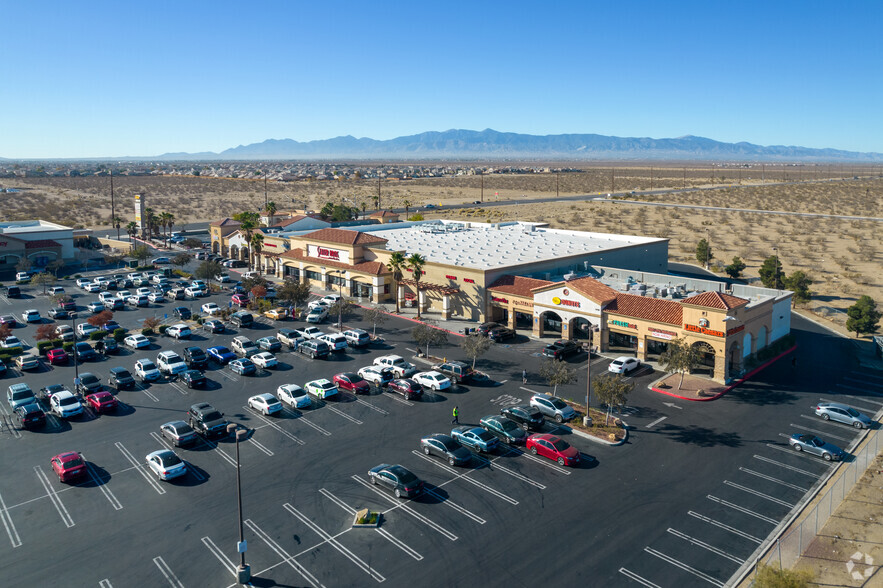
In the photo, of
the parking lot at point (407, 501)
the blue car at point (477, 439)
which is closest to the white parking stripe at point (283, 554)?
the parking lot at point (407, 501)

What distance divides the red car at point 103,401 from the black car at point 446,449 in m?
20.1

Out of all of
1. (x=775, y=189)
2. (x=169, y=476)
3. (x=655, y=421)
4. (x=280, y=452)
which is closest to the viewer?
(x=169, y=476)

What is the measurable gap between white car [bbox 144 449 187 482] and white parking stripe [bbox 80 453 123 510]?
2.18 m

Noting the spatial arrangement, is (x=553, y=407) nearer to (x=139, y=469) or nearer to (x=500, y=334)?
(x=500, y=334)

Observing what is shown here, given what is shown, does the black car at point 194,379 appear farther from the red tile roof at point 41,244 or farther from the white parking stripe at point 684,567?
the red tile roof at point 41,244

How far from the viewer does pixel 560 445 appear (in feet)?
110

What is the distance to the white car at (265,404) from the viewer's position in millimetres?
39469

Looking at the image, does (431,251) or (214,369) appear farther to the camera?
(431,251)

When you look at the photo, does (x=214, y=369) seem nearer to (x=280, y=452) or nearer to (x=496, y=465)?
(x=280, y=452)

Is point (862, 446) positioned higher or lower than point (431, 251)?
lower

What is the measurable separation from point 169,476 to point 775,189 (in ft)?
678

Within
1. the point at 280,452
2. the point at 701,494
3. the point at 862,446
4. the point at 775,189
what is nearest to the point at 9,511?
the point at 280,452

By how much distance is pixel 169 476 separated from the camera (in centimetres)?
3130

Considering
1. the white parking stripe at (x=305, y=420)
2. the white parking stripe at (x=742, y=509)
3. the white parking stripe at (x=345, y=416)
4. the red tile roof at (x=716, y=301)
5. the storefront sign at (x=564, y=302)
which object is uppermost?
the red tile roof at (x=716, y=301)
